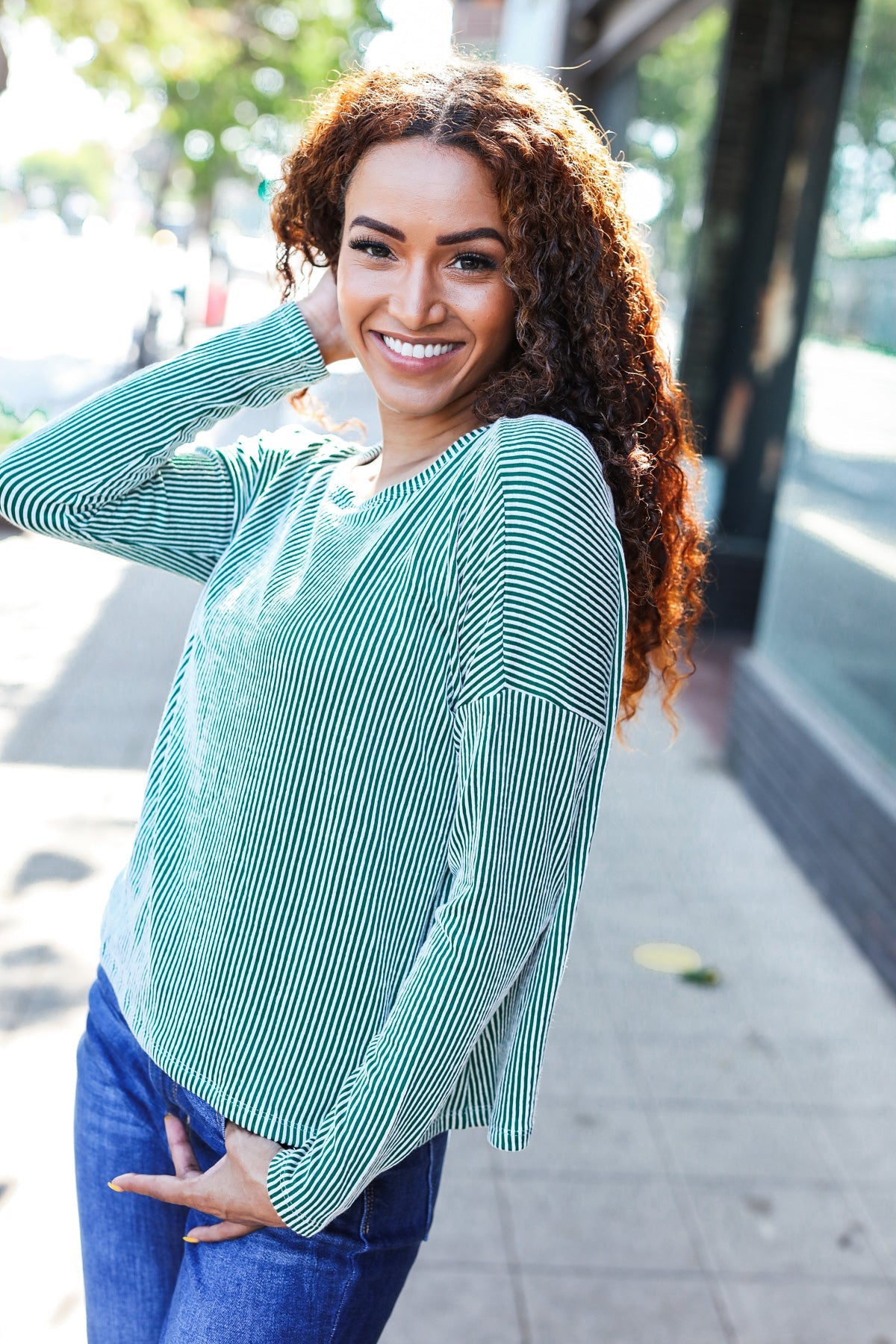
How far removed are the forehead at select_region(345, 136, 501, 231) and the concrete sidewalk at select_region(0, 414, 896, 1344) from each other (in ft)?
7.36

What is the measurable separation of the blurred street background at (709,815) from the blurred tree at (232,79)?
4936mm

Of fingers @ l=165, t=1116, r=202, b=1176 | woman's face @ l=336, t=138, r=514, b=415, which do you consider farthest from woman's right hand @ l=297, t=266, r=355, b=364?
fingers @ l=165, t=1116, r=202, b=1176

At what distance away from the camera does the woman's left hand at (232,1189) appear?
1504 millimetres

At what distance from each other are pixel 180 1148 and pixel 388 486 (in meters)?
0.82

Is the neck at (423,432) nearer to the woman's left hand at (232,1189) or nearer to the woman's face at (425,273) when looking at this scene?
the woman's face at (425,273)

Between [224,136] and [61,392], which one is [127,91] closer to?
[61,392]

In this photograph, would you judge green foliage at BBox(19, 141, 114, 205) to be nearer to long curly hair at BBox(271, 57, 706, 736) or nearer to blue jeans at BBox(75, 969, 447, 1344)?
long curly hair at BBox(271, 57, 706, 736)

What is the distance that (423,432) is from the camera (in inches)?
69.1

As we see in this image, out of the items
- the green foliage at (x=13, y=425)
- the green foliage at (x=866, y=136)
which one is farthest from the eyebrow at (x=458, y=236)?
the green foliage at (x=13, y=425)

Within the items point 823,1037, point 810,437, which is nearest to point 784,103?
point 810,437

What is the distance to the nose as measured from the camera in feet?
5.37

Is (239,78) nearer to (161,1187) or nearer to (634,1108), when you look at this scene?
(634,1108)

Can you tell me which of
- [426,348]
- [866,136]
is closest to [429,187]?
[426,348]

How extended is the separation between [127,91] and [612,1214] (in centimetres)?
1520
